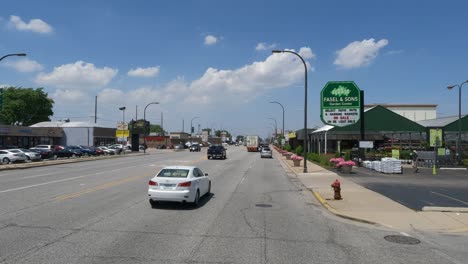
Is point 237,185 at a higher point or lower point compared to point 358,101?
lower

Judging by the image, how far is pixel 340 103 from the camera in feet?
102

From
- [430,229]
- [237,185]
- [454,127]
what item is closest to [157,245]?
[430,229]

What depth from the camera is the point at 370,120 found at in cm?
5356

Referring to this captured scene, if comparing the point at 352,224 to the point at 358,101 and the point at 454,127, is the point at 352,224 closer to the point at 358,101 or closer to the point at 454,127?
the point at 358,101

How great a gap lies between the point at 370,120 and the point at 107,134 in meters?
58.7

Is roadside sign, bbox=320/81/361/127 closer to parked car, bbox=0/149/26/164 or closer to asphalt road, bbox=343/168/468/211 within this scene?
asphalt road, bbox=343/168/468/211

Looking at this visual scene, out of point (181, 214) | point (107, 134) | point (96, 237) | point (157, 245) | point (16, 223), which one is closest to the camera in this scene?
point (157, 245)

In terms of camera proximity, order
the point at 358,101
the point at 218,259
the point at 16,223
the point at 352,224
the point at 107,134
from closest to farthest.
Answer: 1. the point at 218,259
2. the point at 16,223
3. the point at 352,224
4. the point at 358,101
5. the point at 107,134

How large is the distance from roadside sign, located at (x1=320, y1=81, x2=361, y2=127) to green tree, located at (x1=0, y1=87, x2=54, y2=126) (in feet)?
298

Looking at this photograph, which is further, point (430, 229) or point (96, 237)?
point (430, 229)

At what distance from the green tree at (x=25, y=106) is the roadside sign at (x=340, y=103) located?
90.7 meters

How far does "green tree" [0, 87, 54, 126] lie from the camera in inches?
4075

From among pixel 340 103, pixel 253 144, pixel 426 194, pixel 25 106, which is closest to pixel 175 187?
pixel 426 194

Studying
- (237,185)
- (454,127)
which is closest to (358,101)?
(237,185)
